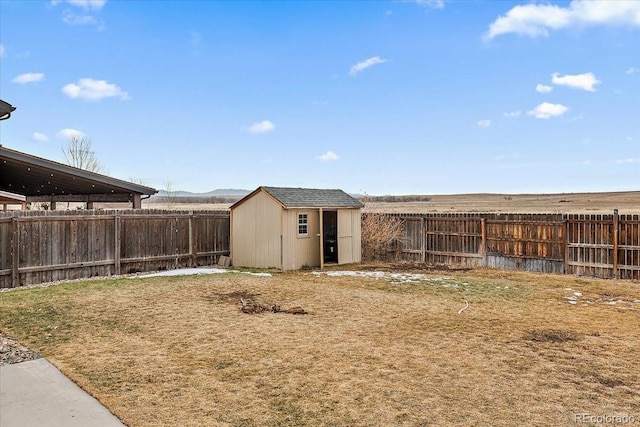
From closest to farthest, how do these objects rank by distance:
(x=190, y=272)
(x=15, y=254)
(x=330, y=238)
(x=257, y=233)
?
(x=15, y=254) → (x=190, y=272) → (x=257, y=233) → (x=330, y=238)

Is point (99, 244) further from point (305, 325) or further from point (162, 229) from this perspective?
point (305, 325)

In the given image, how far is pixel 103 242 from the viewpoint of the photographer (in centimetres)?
1216

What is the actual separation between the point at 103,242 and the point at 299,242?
5.52 m

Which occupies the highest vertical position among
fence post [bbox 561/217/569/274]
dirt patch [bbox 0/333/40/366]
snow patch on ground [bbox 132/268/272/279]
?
fence post [bbox 561/217/569/274]

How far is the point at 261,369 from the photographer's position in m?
4.83

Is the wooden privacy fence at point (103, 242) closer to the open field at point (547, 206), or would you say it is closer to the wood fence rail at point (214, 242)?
the wood fence rail at point (214, 242)

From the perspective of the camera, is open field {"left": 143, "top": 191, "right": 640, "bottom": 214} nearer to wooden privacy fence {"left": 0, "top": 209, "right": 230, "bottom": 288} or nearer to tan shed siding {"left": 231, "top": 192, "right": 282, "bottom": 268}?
tan shed siding {"left": 231, "top": 192, "right": 282, "bottom": 268}

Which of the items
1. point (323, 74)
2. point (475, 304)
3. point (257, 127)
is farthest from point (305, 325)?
point (257, 127)

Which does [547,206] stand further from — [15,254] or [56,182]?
[15,254]

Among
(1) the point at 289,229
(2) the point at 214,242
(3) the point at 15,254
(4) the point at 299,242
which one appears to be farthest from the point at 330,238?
(3) the point at 15,254

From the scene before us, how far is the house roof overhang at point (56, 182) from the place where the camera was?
1137 centimetres

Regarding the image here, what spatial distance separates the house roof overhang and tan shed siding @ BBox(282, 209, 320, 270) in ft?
14.9

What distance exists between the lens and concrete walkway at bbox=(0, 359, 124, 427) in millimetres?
3639

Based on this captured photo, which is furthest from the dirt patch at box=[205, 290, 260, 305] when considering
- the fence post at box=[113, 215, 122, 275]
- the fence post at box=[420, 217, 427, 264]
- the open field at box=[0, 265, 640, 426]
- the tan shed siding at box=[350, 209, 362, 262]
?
the fence post at box=[420, 217, 427, 264]
